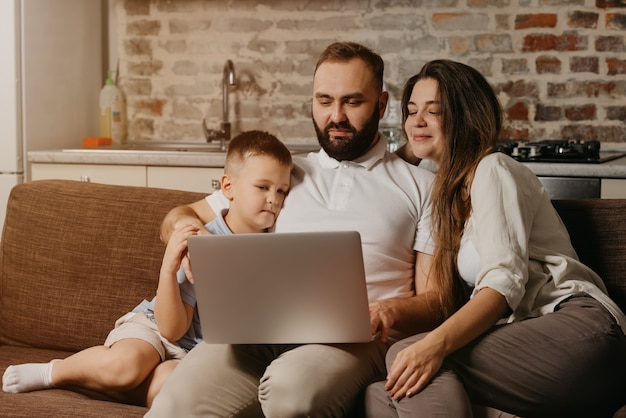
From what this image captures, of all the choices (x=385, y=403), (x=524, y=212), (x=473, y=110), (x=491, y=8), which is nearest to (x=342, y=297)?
(x=385, y=403)

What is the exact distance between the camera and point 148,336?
6.75 feet

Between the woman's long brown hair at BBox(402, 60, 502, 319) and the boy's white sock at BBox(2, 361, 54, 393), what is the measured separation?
954mm

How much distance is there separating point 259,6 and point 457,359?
248 centimetres

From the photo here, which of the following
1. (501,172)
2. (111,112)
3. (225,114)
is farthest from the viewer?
(111,112)

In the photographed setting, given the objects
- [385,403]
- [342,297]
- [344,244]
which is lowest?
[385,403]

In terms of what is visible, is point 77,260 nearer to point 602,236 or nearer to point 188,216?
point 188,216

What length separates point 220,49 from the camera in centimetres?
394

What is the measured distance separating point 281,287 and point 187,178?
5.58ft

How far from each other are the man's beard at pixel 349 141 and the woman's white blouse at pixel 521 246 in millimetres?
334

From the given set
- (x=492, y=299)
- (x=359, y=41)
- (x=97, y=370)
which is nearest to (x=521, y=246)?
Answer: (x=492, y=299)

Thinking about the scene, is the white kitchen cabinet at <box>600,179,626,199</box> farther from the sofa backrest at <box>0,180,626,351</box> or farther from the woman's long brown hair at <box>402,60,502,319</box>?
the woman's long brown hair at <box>402,60,502,319</box>

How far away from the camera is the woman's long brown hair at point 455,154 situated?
6.60 ft

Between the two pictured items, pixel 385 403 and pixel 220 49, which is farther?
pixel 220 49

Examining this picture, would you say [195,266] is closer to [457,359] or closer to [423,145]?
[457,359]
